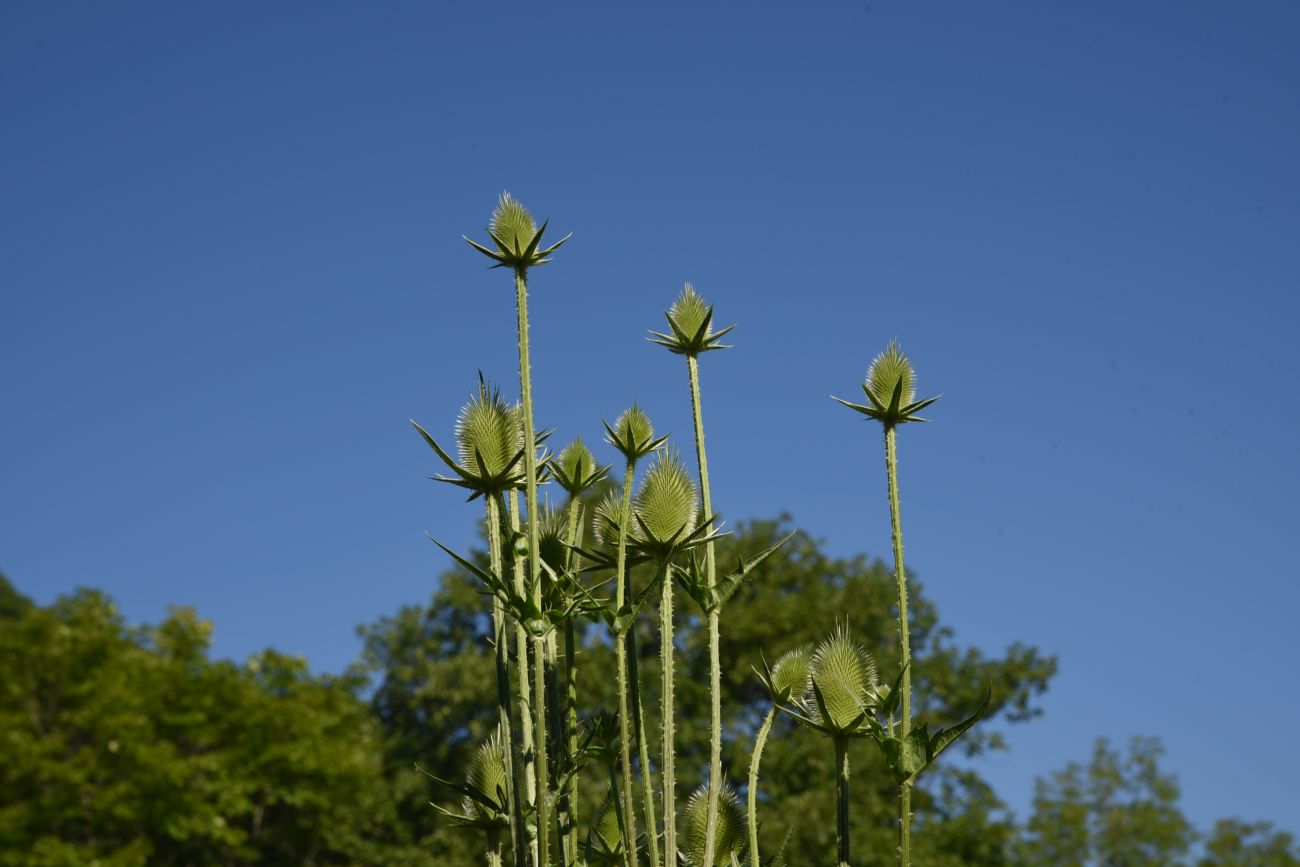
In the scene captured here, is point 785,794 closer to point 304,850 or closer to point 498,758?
point 304,850

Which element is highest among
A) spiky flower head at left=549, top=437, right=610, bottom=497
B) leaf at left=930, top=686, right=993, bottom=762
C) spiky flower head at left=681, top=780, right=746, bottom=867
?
spiky flower head at left=549, top=437, right=610, bottom=497

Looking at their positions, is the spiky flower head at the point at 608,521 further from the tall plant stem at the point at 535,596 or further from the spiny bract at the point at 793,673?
the spiny bract at the point at 793,673

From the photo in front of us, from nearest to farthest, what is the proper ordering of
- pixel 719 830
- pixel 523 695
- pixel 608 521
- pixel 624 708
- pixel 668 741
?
pixel 668 741 < pixel 624 708 < pixel 523 695 < pixel 719 830 < pixel 608 521

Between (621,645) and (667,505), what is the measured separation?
34cm

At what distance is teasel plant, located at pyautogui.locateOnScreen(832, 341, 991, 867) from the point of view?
8.86 feet

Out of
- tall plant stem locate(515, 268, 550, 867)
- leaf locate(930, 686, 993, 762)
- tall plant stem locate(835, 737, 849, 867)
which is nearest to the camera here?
tall plant stem locate(515, 268, 550, 867)

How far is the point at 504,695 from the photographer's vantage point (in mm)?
2977

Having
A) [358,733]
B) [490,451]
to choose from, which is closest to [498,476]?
[490,451]

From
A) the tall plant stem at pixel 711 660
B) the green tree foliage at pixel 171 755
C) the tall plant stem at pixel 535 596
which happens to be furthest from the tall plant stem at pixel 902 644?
the green tree foliage at pixel 171 755

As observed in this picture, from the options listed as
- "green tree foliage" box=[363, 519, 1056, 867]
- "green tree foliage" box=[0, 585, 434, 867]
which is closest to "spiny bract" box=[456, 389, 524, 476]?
"green tree foliage" box=[363, 519, 1056, 867]

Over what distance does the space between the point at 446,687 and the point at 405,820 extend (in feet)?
13.2

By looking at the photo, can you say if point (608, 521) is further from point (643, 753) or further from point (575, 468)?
point (643, 753)

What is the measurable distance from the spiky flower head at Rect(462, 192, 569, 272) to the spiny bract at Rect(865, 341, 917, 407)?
2.92 ft

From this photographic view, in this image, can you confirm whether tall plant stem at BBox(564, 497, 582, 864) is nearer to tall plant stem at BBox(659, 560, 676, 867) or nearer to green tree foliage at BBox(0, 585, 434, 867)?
tall plant stem at BBox(659, 560, 676, 867)
